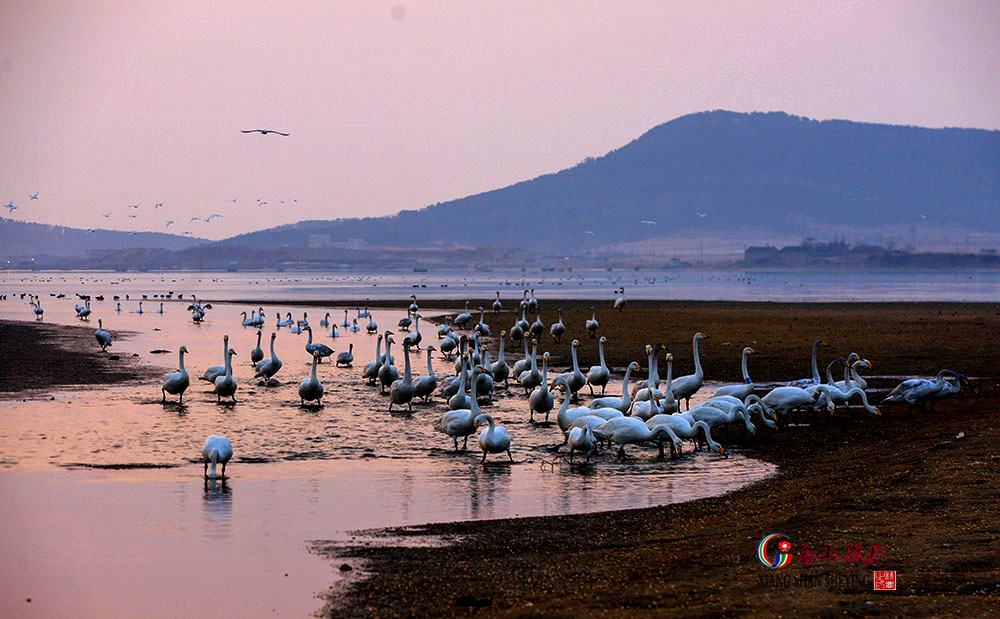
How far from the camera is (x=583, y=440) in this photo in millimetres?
15523

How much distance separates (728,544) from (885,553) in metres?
1.39

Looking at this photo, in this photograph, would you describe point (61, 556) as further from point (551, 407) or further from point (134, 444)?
point (551, 407)

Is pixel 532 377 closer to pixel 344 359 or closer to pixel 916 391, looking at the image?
pixel 916 391

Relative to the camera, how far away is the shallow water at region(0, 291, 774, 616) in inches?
384

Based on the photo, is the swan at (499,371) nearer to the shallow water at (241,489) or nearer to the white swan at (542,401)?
the shallow water at (241,489)

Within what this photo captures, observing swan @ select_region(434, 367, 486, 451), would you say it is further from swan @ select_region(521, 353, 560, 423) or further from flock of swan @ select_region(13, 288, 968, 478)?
swan @ select_region(521, 353, 560, 423)

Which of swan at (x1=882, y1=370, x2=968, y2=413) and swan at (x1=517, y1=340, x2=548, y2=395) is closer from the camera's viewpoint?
swan at (x1=882, y1=370, x2=968, y2=413)

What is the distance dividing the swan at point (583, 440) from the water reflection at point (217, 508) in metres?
4.69

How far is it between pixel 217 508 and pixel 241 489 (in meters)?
1.07

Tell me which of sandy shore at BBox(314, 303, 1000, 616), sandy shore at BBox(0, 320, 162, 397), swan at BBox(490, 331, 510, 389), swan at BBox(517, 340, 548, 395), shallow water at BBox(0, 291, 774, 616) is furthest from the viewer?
sandy shore at BBox(0, 320, 162, 397)

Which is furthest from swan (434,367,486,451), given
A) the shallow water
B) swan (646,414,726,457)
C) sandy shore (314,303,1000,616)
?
sandy shore (314,303,1000,616)

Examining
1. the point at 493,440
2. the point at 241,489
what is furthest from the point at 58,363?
the point at 493,440

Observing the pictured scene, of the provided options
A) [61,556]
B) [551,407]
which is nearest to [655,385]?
[551,407]

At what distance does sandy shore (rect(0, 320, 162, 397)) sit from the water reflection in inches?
424
